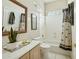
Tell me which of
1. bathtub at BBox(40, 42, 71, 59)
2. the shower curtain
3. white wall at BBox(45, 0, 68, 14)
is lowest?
bathtub at BBox(40, 42, 71, 59)

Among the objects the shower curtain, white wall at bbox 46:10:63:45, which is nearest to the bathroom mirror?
the shower curtain

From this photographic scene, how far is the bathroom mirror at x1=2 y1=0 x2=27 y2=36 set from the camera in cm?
173

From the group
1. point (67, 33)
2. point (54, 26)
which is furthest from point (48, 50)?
point (54, 26)

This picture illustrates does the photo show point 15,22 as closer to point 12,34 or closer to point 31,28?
point 12,34

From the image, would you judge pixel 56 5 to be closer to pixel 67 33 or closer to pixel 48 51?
pixel 67 33

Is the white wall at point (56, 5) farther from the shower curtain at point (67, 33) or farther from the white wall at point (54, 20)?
the shower curtain at point (67, 33)

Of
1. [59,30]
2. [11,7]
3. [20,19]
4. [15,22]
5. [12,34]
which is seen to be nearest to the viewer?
[12,34]

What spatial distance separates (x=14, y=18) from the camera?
206 cm

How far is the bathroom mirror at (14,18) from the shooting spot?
1734mm

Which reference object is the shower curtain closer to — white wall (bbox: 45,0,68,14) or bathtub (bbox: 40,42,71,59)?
bathtub (bbox: 40,42,71,59)

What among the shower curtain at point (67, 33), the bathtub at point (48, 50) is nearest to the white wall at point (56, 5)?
the shower curtain at point (67, 33)

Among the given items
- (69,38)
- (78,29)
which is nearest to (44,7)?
(69,38)

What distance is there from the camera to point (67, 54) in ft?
11.3

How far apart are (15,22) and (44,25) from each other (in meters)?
2.58
